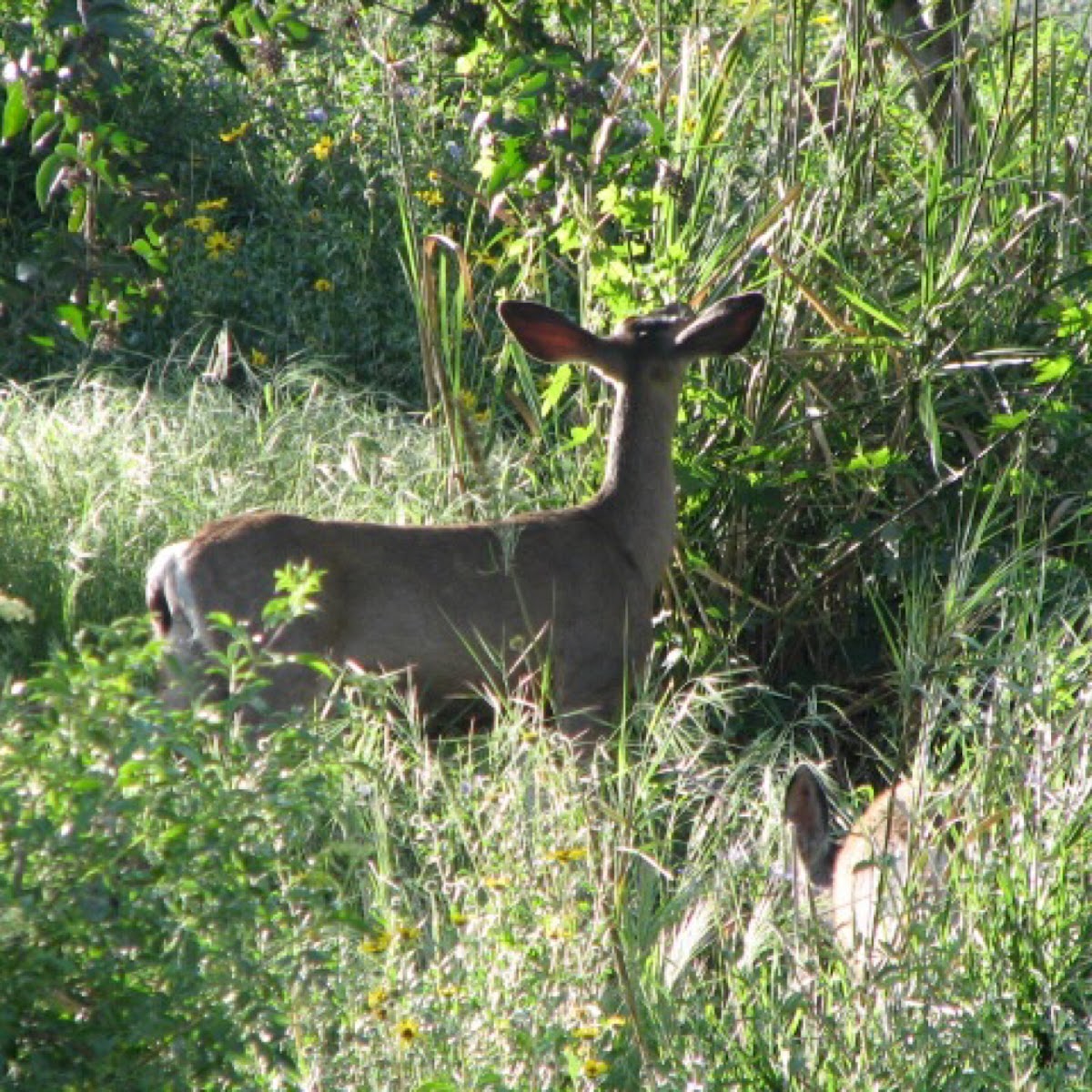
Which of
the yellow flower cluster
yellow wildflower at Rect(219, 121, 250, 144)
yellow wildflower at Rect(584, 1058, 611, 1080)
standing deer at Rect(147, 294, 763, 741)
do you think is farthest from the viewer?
yellow wildflower at Rect(219, 121, 250, 144)

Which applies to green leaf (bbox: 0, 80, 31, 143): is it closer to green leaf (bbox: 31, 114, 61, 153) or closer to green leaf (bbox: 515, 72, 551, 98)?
green leaf (bbox: 31, 114, 61, 153)

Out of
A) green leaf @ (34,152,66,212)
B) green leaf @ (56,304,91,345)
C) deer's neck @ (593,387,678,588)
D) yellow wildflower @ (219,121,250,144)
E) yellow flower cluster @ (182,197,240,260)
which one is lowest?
deer's neck @ (593,387,678,588)

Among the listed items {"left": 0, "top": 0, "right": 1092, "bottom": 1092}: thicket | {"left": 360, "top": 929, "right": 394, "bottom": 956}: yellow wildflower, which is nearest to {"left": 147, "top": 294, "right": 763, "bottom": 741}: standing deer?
{"left": 0, "top": 0, "right": 1092, "bottom": 1092}: thicket

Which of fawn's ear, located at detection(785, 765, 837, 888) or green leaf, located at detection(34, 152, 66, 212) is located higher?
green leaf, located at detection(34, 152, 66, 212)

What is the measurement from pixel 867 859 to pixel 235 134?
23.3ft

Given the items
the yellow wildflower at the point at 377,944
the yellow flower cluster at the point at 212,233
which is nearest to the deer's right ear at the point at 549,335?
the yellow wildflower at the point at 377,944

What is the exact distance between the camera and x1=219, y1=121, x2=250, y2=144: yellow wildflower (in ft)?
32.7

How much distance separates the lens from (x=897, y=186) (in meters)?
6.32

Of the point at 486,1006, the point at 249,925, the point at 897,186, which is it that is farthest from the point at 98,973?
the point at 897,186

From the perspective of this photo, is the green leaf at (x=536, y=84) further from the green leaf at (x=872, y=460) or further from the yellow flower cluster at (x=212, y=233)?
the yellow flower cluster at (x=212, y=233)

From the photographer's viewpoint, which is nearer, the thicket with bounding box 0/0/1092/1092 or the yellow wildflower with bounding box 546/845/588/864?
the thicket with bounding box 0/0/1092/1092

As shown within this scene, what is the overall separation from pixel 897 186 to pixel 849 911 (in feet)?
10.0

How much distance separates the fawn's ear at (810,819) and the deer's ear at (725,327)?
192 cm

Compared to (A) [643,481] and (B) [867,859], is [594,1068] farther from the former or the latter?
(A) [643,481]
